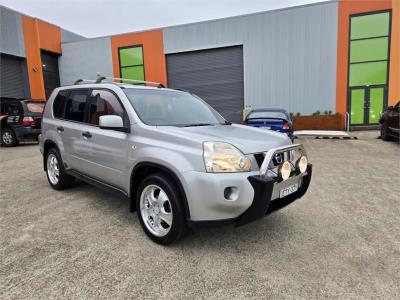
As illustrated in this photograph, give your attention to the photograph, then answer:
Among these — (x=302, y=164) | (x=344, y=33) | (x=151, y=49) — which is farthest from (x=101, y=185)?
(x=151, y=49)

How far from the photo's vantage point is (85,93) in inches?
167

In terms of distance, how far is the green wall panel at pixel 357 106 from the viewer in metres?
16.2

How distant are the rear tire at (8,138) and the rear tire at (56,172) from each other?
7.20 metres

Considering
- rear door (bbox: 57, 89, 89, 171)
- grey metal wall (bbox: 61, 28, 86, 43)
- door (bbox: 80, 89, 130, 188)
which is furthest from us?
grey metal wall (bbox: 61, 28, 86, 43)

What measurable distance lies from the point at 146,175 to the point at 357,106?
53.5ft

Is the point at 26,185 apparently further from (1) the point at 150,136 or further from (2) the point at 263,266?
(2) the point at 263,266

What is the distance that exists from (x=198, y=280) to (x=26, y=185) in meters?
4.46

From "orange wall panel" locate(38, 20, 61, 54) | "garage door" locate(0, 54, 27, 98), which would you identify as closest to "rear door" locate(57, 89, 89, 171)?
"garage door" locate(0, 54, 27, 98)

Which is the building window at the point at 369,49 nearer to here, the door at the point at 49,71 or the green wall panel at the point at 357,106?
the green wall panel at the point at 357,106

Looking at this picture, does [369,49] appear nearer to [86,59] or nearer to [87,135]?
[87,135]

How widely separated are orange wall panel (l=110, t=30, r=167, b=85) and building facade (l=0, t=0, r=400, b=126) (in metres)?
0.06

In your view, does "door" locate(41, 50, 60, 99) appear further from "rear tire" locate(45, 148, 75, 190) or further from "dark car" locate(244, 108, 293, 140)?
"rear tire" locate(45, 148, 75, 190)

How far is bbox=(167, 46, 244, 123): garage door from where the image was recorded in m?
18.0

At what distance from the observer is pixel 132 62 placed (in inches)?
784
